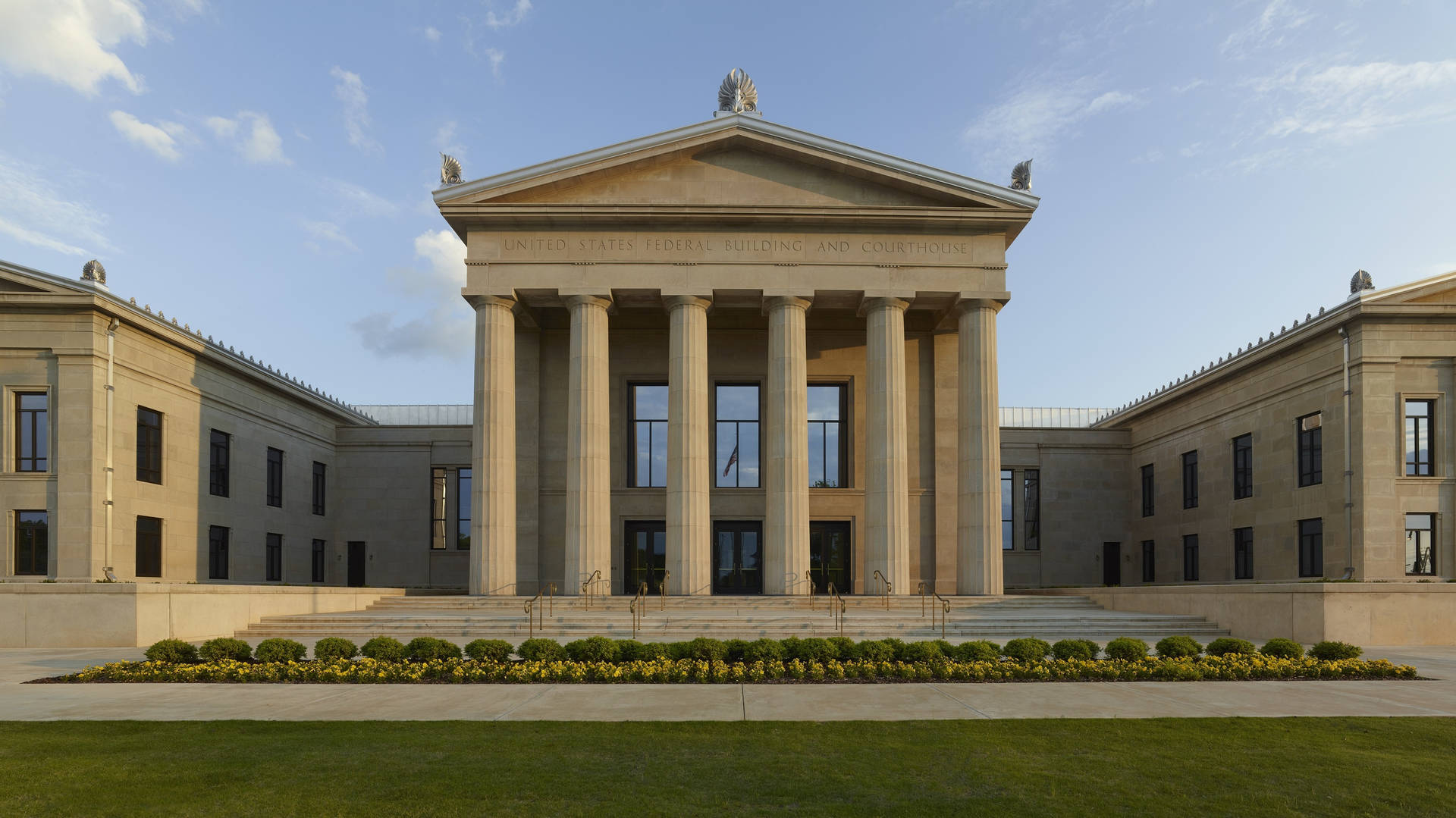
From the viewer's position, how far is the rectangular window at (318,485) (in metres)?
48.9

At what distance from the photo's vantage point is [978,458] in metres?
35.8

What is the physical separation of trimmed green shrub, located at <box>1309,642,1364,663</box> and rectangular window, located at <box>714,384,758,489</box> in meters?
24.4

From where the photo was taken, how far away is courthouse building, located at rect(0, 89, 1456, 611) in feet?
109

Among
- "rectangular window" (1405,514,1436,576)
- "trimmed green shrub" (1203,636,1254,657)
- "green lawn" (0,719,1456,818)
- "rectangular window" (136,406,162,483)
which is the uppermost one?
"rectangular window" (136,406,162,483)

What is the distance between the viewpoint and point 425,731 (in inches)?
485

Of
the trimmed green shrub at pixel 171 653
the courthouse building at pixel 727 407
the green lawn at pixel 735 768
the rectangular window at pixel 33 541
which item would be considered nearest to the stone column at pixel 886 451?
the courthouse building at pixel 727 407

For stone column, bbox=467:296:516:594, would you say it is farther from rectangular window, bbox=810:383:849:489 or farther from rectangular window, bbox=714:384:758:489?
rectangular window, bbox=810:383:849:489

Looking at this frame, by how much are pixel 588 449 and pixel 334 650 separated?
1646 centimetres

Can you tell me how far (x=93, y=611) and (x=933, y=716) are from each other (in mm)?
21441

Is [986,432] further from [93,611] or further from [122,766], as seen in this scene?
[122,766]

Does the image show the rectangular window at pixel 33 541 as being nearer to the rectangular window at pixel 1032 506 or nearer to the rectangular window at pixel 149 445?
the rectangular window at pixel 149 445

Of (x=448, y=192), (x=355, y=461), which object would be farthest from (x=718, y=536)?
(x=355, y=461)

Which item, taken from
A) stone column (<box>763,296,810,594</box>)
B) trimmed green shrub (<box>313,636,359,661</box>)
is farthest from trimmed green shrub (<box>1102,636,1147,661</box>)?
stone column (<box>763,296,810,594</box>)

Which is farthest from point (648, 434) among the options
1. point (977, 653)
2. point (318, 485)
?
point (977, 653)
